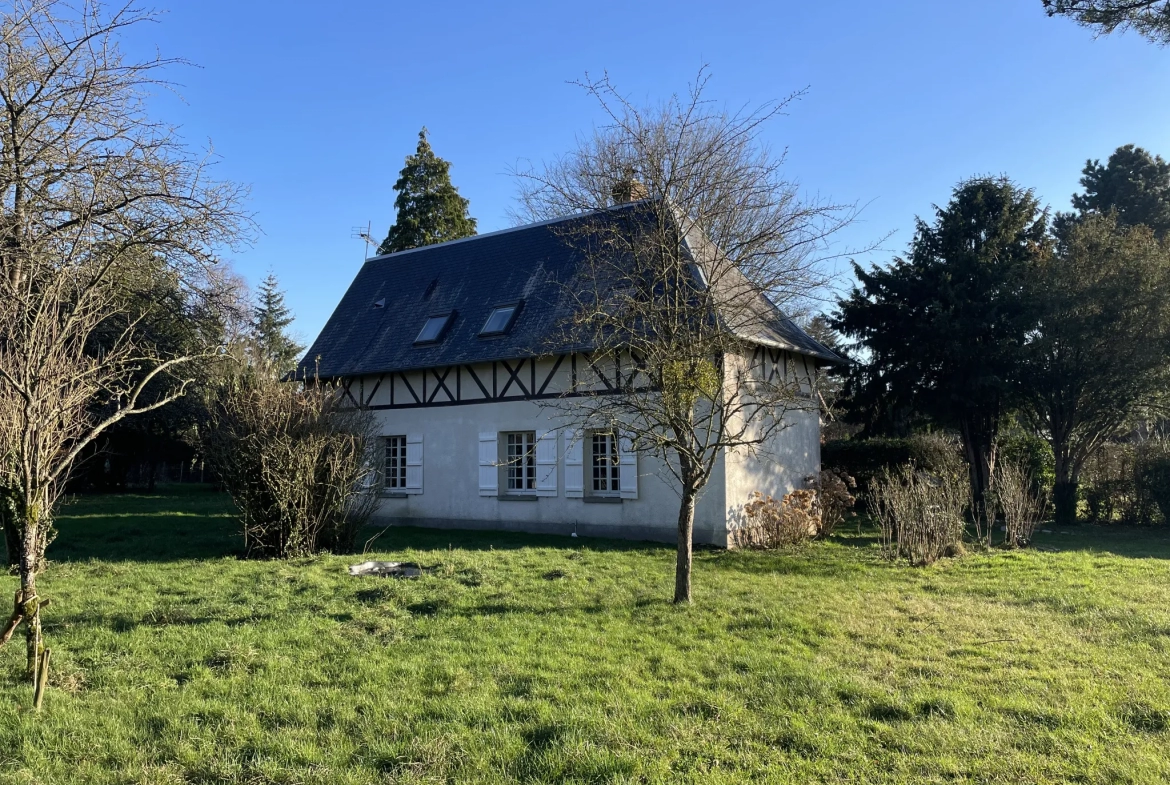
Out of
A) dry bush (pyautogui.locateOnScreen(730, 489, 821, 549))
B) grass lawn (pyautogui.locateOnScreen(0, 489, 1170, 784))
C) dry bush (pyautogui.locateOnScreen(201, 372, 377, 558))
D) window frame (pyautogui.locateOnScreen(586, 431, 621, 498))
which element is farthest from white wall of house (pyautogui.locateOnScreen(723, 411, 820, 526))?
dry bush (pyautogui.locateOnScreen(201, 372, 377, 558))

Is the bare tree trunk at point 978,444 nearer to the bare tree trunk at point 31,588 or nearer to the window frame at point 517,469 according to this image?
the window frame at point 517,469

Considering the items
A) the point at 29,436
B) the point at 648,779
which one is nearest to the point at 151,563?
the point at 29,436

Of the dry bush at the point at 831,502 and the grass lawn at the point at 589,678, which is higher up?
the dry bush at the point at 831,502

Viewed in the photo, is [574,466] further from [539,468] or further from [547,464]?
[539,468]

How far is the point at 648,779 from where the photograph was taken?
3453mm

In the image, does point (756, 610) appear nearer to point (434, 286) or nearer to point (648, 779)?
point (648, 779)

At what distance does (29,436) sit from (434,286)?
12630 mm

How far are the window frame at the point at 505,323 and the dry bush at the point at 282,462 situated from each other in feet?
13.9

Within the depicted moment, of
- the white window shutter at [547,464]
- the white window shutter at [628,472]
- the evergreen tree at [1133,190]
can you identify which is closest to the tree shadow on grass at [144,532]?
the white window shutter at [547,464]

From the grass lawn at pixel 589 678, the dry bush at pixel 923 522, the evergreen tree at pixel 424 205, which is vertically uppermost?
the evergreen tree at pixel 424 205

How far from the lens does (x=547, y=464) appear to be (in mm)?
Result: 13359

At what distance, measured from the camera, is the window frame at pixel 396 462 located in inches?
615

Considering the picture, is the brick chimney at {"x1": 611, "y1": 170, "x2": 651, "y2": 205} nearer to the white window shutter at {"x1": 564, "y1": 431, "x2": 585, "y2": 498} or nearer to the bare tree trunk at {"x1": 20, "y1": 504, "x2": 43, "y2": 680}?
the white window shutter at {"x1": 564, "y1": 431, "x2": 585, "y2": 498}

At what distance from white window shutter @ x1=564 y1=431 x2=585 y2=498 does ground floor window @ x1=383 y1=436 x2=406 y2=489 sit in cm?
426
